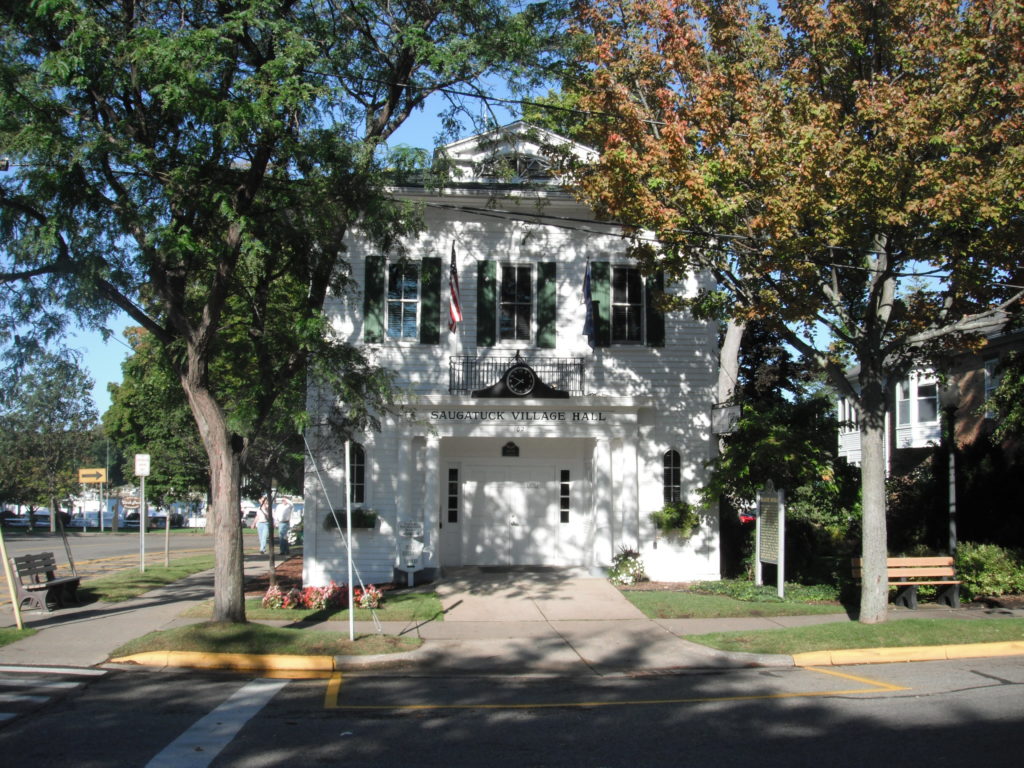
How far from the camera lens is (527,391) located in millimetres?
16594

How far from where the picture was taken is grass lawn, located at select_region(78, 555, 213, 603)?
15438mm

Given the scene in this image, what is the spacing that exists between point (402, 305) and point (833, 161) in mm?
8905

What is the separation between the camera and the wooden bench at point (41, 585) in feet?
44.0

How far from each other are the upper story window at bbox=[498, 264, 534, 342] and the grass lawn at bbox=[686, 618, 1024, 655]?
7.48m

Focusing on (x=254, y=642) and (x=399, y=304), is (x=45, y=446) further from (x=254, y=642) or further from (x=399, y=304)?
(x=254, y=642)

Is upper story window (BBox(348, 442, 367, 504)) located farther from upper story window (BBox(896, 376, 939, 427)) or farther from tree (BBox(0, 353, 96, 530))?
tree (BBox(0, 353, 96, 530))

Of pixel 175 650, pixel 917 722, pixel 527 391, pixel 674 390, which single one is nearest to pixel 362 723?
pixel 175 650

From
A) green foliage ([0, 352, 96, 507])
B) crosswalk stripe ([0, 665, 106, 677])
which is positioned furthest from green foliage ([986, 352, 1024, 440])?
green foliage ([0, 352, 96, 507])

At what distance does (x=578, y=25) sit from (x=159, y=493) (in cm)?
2500

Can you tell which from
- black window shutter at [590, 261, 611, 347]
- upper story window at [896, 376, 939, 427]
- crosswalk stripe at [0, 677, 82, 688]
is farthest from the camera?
upper story window at [896, 376, 939, 427]

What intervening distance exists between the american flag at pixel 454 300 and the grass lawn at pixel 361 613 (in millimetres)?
5041

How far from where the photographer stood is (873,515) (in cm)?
1242

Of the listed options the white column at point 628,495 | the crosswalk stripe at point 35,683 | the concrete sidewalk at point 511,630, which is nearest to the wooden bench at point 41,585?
the concrete sidewalk at point 511,630

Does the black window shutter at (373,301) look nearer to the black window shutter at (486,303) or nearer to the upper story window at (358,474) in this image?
the black window shutter at (486,303)
